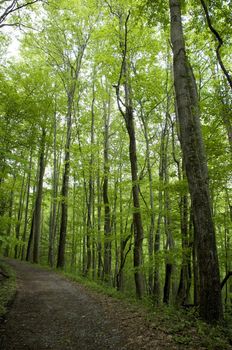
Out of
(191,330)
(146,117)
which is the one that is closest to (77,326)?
(191,330)

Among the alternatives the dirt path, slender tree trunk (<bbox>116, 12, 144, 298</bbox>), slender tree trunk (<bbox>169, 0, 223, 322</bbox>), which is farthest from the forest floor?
slender tree trunk (<bbox>116, 12, 144, 298</bbox>)

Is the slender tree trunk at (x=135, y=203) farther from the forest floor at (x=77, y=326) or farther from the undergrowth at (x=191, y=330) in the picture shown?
the undergrowth at (x=191, y=330)

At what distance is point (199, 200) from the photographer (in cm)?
464

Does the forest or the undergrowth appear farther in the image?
the forest

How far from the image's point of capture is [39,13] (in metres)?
9.41

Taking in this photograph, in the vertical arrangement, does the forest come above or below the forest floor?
above

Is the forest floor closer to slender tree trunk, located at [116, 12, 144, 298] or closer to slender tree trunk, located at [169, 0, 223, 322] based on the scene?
slender tree trunk, located at [169, 0, 223, 322]

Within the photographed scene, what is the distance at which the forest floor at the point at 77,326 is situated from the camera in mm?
3721

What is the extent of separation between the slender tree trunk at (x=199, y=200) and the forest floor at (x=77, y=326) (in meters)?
1.05

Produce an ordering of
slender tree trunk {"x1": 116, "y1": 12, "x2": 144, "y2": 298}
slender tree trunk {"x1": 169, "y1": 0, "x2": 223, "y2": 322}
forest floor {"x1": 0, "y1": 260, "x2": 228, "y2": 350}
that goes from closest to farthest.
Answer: forest floor {"x1": 0, "y1": 260, "x2": 228, "y2": 350} < slender tree trunk {"x1": 169, "y1": 0, "x2": 223, "y2": 322} < slender tree trunk {"x1": 116, "y1": 12, "x2": 144, "y2": 298}

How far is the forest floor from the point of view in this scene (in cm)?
372

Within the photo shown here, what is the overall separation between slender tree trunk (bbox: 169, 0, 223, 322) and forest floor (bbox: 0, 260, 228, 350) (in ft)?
3.45

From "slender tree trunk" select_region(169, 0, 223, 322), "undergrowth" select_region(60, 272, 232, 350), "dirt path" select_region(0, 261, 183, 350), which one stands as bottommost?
"dirt path" select_region(0, 261, 183, 350)

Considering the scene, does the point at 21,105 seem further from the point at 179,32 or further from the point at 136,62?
the point at 179,32
